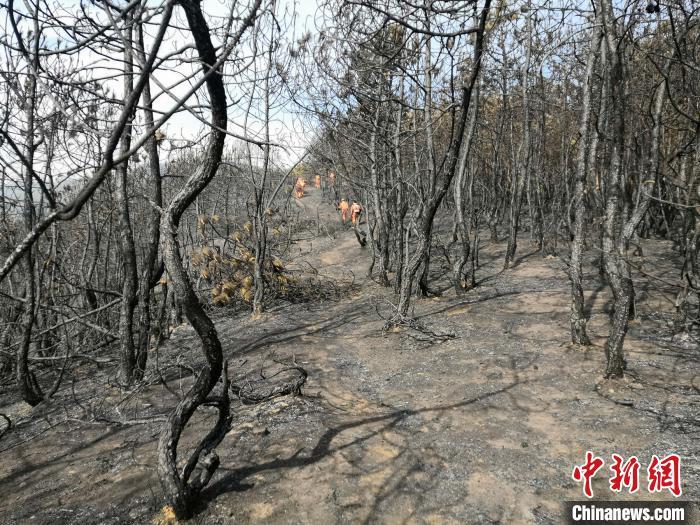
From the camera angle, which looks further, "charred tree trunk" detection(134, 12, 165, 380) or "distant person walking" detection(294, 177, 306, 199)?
"distant person walking" detection(294, 177, 306, 199)


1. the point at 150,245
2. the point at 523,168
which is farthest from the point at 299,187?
the point at 150,245

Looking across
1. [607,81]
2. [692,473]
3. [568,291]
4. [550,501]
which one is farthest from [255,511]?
[568,291]

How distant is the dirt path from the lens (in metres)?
3.23

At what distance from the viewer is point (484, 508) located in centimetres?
312

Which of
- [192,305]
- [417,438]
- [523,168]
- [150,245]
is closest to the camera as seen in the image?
[192,305]

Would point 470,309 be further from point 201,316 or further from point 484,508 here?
point 201,316

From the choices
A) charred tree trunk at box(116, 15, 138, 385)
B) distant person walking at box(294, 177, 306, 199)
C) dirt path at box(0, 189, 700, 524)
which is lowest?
dirt path at box(0, 189, 700, 524)

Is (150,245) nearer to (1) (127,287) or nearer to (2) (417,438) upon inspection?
(1) (127,287)

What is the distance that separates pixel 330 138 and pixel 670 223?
9125mm

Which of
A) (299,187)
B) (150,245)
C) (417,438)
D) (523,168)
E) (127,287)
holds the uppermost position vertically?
(299,187)

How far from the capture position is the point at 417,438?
408 centimetres

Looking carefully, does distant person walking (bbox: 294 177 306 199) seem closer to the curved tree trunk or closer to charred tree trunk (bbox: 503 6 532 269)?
charred tree trunk (bbox: 503 6 532 269)

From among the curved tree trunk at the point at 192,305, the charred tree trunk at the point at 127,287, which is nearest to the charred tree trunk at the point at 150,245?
the charred tree trunk at the point at 127,287

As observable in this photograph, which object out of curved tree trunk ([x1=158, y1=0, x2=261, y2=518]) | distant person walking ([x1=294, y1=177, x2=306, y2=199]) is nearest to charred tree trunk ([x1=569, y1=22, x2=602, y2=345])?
curved tree trunk ([x1=158, y1=0, x2=261, y2=518])
